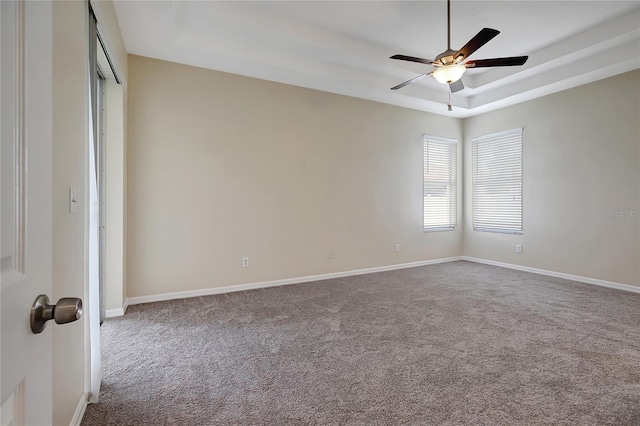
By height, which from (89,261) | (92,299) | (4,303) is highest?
(4,303)

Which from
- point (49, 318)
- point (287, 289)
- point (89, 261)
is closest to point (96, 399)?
point (89, 261)

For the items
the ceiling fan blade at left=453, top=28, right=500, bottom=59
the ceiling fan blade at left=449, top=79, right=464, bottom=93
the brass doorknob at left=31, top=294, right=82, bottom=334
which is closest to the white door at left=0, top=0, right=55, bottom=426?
the brass doorknob at left=31, top=294, right=82, bottom=334

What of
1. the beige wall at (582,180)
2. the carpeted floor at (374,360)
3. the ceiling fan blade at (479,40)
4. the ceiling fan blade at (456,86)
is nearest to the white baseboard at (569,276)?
→ the beige wall at (582,180)

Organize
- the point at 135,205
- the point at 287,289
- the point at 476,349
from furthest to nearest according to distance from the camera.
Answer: the point at 287,289 < the point at 135,205 < the point at 476,349

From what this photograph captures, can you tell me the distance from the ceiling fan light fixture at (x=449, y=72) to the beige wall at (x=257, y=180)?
205 cm

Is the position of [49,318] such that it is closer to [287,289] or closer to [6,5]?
[6,5]

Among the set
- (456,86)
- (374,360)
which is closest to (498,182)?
(456,86)

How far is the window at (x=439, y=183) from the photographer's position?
598 cm

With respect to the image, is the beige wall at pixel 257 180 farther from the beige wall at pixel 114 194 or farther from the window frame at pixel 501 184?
the window frame at pixel 501 184

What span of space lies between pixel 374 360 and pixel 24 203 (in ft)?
7.55

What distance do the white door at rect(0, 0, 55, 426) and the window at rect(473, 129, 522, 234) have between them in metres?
6.16

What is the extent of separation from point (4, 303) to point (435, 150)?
6331mm

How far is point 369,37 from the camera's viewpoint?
402cm

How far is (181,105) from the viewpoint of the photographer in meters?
3.88
